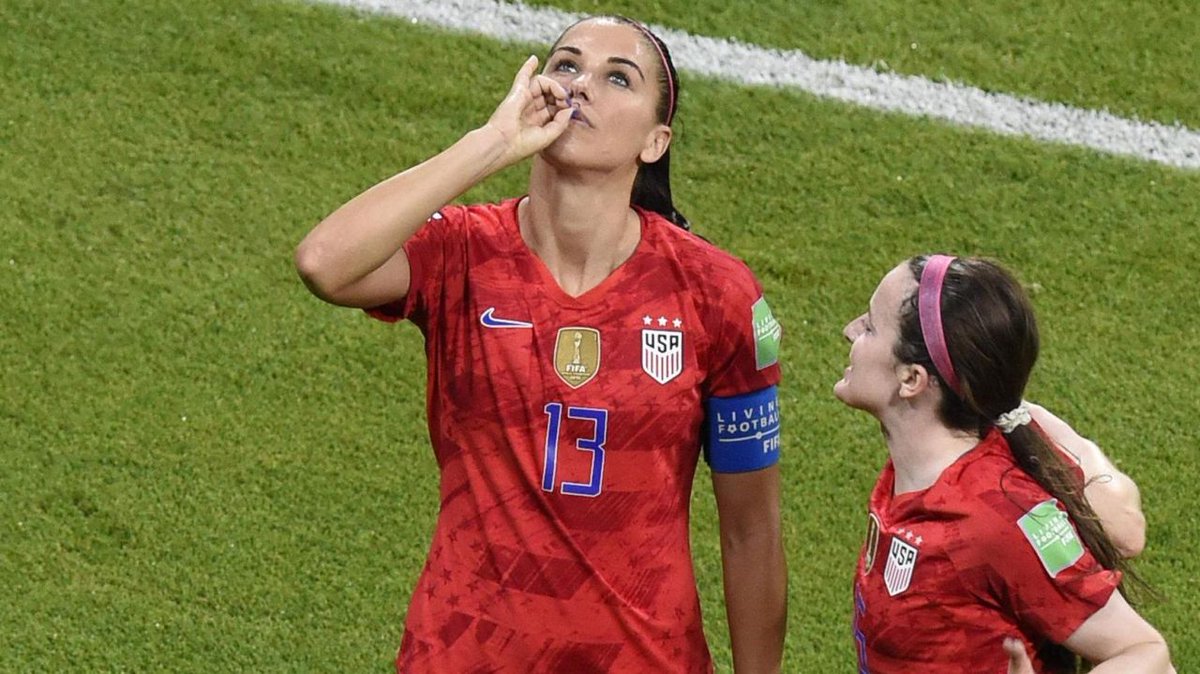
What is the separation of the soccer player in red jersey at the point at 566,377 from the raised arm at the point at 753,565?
13cm

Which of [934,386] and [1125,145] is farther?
[1125,145]

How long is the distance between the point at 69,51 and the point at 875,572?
424cm

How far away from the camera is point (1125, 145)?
21.3 ft

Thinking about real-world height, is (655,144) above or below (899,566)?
above

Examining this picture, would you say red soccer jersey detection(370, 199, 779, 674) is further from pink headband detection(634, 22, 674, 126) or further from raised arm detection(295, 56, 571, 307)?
pink headband detection(634, 22, 674, 126)

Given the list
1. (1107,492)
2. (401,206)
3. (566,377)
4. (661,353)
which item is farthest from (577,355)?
(1107,492)

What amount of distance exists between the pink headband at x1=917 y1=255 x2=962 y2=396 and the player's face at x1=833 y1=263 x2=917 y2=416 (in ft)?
0.12

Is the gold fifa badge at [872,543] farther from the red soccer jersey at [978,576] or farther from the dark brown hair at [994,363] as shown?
the dark brown hair at [994,363]

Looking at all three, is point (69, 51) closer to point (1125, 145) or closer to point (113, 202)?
point (113, 202)

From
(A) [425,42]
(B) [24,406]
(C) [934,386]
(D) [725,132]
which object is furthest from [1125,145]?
(B) [24,406]

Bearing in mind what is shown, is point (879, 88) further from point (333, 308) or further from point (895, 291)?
point (895, 291)

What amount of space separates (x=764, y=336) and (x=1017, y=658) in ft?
2.42

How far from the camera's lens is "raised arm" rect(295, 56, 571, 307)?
3.25 meters

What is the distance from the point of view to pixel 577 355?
337 centimetres
